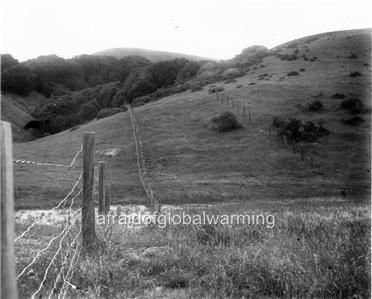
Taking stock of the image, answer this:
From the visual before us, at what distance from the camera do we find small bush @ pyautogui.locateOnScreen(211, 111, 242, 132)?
43.7 m

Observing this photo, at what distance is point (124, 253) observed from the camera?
6.26 meters

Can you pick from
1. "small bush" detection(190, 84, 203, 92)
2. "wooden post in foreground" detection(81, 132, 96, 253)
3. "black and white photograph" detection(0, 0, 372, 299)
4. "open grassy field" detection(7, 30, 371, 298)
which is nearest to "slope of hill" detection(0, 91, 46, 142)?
"black and white photograph" detection(0, 0, 372, 299)

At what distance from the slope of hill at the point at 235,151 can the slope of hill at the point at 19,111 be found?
29783 mm

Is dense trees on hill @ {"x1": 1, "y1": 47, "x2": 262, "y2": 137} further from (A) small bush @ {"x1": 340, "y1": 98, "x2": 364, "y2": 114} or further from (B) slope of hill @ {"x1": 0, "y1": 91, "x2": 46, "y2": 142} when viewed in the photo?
(A) small bush @ {"x1": 340, "y1": 98, "x2": 364, "y2": 114}

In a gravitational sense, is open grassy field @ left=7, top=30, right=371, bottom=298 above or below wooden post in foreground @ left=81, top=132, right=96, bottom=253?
below

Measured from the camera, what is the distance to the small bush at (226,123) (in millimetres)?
43656

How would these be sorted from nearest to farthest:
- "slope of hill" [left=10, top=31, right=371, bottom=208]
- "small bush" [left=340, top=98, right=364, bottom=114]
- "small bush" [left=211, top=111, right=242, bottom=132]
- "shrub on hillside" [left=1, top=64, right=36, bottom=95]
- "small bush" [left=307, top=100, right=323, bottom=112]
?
"slope of hill" [left=10, top=31, right=371, bottom=208] < "small bush" [left=211, top=111, right=242, bottom=132] < "small bush" [left=340, top=98, right=364, bottom=114] < "small bush" [left=307, top=100, right=323, bottom=112] < "shrub on hillside" [left=1, top=64, right=36, bottom=95]

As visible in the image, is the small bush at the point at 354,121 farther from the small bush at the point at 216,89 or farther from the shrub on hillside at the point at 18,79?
the shrub on hillside at the point at 18,79

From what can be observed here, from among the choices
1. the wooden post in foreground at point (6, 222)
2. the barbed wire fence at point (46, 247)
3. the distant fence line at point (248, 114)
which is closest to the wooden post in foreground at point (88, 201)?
the barbed wire fence at point (46, 247)

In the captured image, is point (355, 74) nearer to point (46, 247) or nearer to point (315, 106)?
point (315, 106)

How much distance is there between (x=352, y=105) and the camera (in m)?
45.8

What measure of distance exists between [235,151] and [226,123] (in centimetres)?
608

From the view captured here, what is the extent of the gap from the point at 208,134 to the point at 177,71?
2618 inches

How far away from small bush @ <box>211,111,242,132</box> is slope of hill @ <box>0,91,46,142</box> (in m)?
41.0
